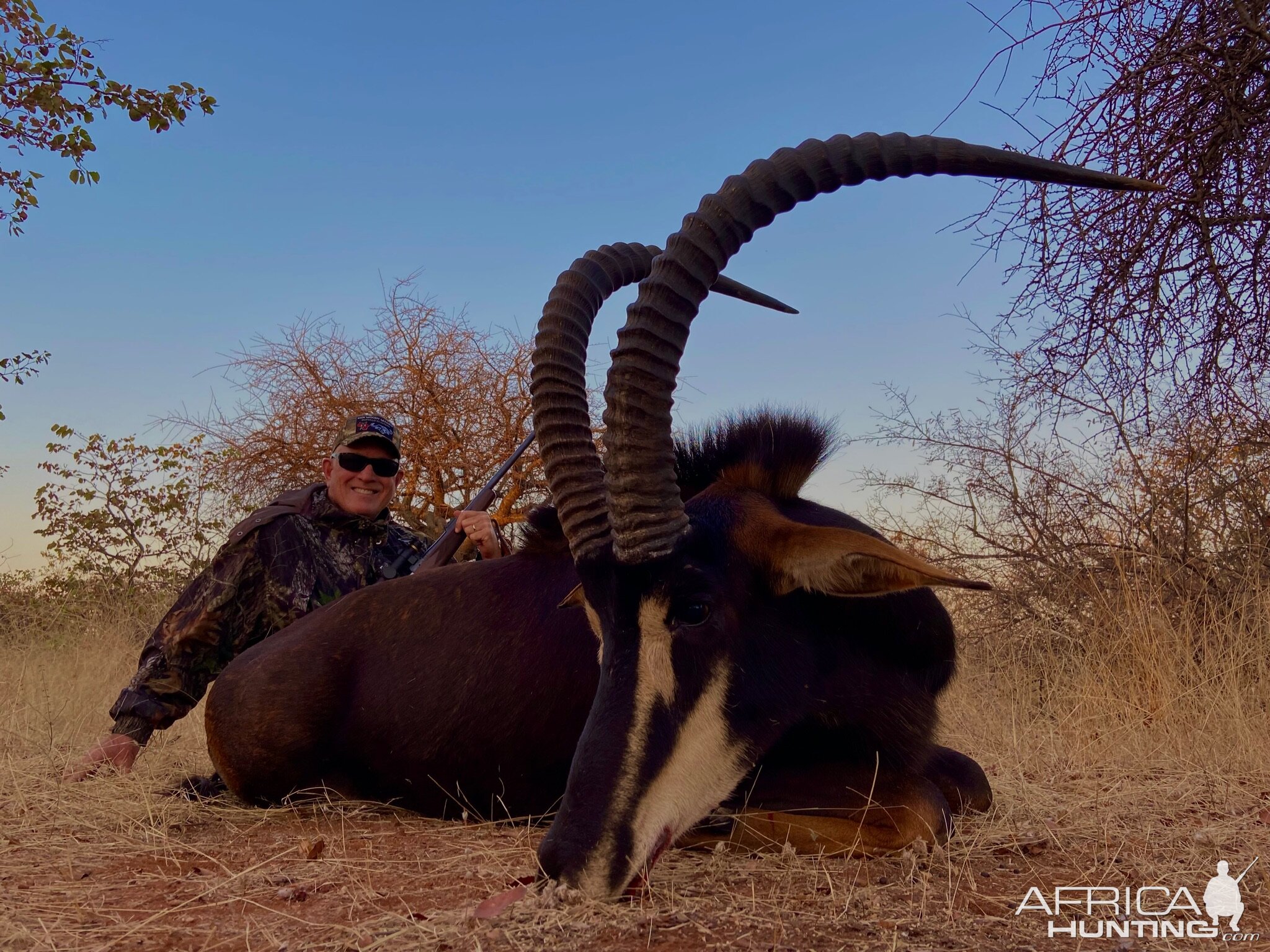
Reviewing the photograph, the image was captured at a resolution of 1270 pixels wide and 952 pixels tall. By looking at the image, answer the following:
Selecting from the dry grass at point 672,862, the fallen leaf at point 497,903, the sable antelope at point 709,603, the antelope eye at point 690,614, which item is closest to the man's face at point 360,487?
the dry grass at point 672,862

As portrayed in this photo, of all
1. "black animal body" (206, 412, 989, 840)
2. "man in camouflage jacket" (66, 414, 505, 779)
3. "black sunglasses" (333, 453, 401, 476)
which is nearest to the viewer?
"black animal body" (206, 412, 989, 840)

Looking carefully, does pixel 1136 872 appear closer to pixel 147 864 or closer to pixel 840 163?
pixel 840 163

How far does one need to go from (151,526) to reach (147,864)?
1342cm

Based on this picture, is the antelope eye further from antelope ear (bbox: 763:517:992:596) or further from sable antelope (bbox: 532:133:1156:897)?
antelope ear (bbox: 763:517:992:596)

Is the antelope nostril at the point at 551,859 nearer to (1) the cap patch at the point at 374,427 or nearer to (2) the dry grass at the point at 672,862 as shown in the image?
(2) the dry grass at the point at 672,862

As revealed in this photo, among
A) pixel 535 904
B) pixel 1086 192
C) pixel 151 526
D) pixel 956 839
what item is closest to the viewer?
pixel 535 904

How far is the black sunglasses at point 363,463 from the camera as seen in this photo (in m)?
6.66

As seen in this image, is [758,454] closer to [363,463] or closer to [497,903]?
[497,903]

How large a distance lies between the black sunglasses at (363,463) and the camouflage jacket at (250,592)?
0.27 meters

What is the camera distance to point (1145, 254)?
26.1 feet

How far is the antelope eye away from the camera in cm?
309

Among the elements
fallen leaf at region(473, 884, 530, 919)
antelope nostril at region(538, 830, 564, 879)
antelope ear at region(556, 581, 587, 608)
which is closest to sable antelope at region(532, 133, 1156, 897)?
antelope nostril at region(538, 830, 564, 879)

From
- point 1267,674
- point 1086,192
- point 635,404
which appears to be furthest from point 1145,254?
point 635,404

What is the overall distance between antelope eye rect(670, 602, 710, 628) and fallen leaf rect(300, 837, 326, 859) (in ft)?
5.62
